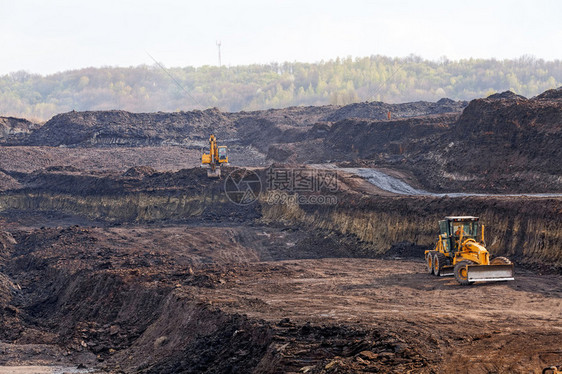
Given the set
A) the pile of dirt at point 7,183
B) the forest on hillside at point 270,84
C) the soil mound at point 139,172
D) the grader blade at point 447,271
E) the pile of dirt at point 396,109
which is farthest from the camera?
the forest on hillside at point 270,84

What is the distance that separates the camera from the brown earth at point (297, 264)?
12.8 meters

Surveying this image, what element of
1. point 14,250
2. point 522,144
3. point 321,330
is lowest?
point 14,250

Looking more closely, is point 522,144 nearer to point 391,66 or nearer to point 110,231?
point 110,231

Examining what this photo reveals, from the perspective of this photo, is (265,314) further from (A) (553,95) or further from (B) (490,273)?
(A) (553,95)

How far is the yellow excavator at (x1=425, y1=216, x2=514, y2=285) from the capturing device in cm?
1836

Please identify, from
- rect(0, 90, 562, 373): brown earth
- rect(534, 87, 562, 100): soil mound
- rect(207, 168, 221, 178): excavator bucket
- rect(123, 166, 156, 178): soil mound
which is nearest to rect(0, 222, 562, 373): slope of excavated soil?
rect(0, 90, 562, 373): brown earth

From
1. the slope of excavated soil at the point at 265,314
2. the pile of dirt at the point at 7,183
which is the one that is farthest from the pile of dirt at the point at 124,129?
the slope of excavated soil at the point at 265,314

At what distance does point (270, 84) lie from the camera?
15800 centimetres

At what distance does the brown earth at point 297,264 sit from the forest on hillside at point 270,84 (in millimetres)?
86823

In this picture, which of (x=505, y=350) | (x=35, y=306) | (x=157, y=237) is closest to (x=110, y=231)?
(x=157, y=237)

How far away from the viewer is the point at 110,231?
116 feet

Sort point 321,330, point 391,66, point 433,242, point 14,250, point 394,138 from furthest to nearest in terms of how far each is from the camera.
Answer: point 391,66 < point 394,138 < point 14,250 < point 433,242 < point 321,330

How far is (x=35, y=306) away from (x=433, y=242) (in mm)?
15124

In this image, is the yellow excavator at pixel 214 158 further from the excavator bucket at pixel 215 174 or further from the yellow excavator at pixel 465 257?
the yellow excavator at pixel 465 257
